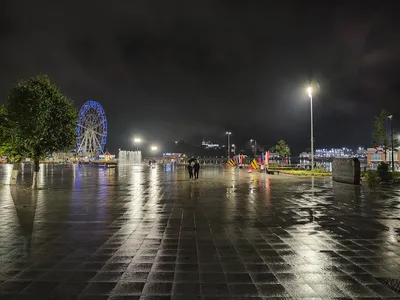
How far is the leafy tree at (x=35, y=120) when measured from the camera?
62.2 ft

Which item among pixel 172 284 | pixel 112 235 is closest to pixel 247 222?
pixel 112 235

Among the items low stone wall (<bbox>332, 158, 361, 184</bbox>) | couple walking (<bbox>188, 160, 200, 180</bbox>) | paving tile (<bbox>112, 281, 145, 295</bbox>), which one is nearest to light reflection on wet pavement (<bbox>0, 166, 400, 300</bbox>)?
paving tile (<bbox>112, 281, 145, 295</bbox>)

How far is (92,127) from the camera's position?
268ft

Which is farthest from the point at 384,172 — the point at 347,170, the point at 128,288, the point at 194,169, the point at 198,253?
the point at 128,288

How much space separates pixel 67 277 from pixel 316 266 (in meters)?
4.17

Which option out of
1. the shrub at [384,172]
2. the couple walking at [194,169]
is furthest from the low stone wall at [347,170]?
the couple walking at [194,169]

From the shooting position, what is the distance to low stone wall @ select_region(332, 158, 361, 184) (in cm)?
2223

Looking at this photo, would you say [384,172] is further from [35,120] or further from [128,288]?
[35,120]

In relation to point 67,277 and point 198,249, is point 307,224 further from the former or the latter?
point 67,277

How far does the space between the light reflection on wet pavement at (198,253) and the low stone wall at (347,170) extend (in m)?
11.2

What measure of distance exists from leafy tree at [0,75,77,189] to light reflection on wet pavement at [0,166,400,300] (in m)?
8.63

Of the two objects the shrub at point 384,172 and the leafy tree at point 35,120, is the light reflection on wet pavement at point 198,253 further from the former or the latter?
the shrub at point 384,172

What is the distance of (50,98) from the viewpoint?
20.0 m

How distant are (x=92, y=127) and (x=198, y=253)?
80.7 meters
